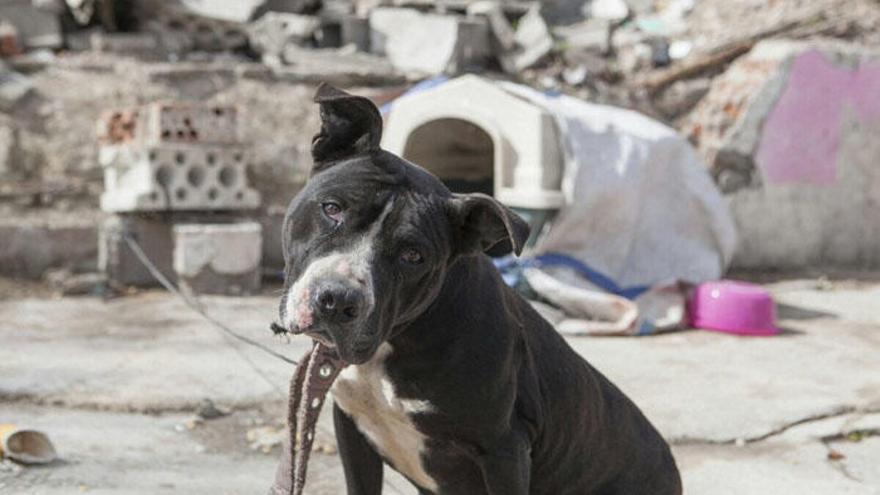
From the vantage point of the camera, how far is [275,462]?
3523 mm

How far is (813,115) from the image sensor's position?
9.01 meters

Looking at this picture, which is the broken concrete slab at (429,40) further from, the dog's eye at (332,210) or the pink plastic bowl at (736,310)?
the dog's eye at (332,210)

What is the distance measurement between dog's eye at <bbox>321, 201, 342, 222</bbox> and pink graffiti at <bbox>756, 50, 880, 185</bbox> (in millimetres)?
7626

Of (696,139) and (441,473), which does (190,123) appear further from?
(441,473)

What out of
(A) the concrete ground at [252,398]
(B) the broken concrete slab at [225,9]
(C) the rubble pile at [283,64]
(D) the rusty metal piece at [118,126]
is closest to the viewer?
(A) the concrete ground at [252,398]

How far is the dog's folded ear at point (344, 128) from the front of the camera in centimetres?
203

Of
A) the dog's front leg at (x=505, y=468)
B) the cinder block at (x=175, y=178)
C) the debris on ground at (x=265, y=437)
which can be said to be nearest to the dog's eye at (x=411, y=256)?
the dog's front leg at (x=505, y=468)

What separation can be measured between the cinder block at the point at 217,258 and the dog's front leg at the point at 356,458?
4.53 meters

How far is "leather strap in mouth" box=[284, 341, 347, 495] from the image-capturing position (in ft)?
7.07

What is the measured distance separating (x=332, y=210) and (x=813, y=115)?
799 centimetres

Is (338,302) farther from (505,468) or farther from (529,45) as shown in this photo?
(529,45)

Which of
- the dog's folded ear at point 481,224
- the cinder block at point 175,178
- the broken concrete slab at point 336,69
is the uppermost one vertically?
the dog's folded ear at point 481,224

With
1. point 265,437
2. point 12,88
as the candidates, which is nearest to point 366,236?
point 265,437

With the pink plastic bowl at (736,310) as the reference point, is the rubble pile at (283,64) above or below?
above
